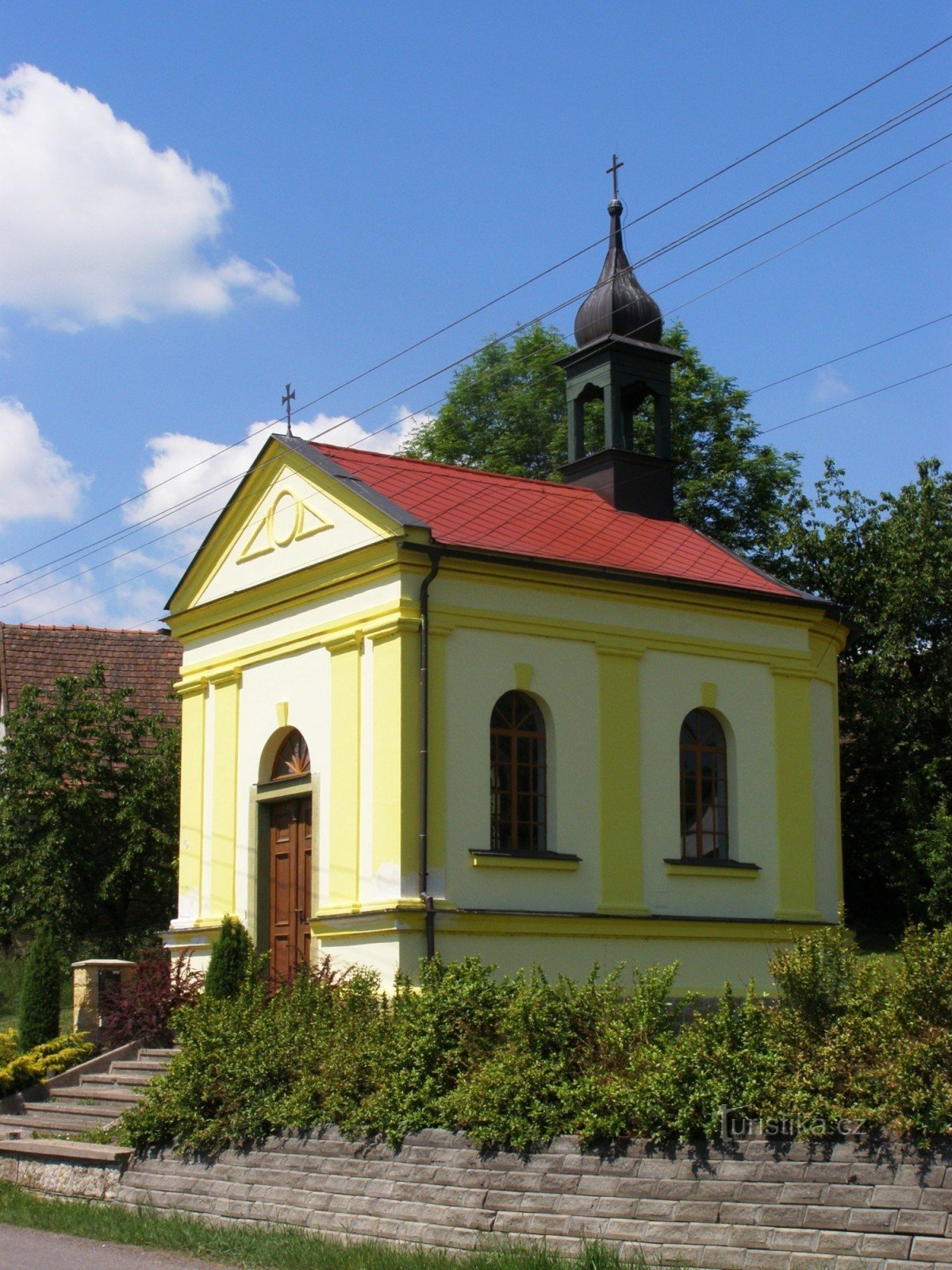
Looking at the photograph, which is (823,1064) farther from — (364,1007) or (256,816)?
(256,816)

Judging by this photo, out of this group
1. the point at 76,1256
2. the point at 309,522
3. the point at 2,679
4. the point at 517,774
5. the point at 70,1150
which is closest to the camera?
the point at 76,1256

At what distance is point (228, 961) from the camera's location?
742 inches

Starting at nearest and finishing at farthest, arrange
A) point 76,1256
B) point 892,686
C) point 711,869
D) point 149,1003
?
point 76,1256 < point 149,1003 < point 711,869 < point 892,686

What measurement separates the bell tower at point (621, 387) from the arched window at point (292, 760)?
6196mm

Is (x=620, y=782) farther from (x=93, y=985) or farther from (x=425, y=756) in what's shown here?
(x=93, y=985)

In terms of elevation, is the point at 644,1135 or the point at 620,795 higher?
the point at 620,795

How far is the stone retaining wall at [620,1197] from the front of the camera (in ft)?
30.1

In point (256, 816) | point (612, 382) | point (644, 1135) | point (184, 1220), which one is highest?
point (612, 382)

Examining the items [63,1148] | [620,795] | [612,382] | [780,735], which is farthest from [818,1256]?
[612,382]

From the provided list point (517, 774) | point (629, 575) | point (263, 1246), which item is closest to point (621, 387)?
point (629, 575)

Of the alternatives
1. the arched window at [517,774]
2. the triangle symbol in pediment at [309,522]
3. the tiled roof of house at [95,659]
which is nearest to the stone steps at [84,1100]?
the arched window at [517,774]

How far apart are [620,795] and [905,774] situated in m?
8.48

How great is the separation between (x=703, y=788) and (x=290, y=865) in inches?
209

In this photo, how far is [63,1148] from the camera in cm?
1578
